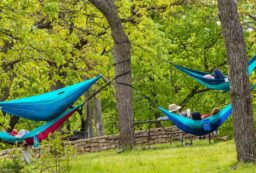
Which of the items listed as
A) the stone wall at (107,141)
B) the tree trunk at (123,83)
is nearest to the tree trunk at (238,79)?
the tree trunk at (123,83)

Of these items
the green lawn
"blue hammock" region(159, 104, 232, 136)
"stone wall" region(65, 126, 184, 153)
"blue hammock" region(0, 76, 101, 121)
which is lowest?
the green lawn

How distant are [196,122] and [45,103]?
2.98 meters

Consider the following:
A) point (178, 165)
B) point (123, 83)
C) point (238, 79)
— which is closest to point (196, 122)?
point (123, 83)

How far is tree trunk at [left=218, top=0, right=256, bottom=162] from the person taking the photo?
597 cm

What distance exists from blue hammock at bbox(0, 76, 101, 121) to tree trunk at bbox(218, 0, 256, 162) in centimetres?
351

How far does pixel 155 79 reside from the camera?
2055cm

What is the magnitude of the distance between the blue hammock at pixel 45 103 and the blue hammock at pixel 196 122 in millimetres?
1824

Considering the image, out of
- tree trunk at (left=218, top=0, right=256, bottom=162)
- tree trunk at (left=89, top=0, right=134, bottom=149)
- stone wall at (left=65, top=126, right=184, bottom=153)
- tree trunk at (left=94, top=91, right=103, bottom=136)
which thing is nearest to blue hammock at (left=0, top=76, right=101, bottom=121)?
tree trunk at (left=89, top=0, right=134, bottom=149)

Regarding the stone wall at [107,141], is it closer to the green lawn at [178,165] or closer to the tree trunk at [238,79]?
the green lawn at [178,165]

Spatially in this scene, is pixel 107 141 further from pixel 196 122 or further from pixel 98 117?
pixel 98 117

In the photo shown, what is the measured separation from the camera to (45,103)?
857cm

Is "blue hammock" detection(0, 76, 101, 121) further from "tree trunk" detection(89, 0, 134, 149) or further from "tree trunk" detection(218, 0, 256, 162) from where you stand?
"tree trunk" detection(218, 0, 256, 162)

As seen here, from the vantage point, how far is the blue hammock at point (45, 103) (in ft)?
28.1

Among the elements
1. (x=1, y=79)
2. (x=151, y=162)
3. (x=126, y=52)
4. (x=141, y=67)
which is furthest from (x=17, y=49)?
(x=141, y=67)
